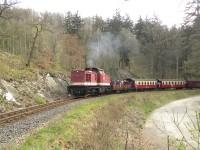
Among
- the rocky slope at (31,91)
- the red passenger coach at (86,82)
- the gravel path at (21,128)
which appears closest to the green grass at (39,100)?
the rocky slope at (31,91)

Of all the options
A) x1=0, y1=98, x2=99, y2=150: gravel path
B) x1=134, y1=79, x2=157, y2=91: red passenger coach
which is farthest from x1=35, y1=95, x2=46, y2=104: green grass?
x1=134, y1=79, x2=157, y2=91: red passenger coach

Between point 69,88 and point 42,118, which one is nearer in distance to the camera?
point 42,118

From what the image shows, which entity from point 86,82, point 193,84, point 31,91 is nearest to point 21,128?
point 31,91

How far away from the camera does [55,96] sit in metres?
39.7

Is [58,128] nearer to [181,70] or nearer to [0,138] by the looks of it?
[0,138]

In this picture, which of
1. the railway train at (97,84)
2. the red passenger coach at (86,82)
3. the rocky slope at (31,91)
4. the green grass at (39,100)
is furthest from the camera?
the railway train at (97,84)

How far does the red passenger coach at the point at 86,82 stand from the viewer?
41.6 meters

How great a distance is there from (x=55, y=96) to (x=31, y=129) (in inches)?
870

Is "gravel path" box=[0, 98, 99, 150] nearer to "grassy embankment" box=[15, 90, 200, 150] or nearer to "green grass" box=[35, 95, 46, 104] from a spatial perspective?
"grassy embankment" box=[15, 90, 200, 150]

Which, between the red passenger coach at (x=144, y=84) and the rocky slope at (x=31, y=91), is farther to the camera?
the red passenger coach at (x=144, y=84)

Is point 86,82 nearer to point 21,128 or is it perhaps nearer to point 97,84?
point 97,84

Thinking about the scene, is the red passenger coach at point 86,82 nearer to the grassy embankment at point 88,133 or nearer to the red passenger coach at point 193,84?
the grassy embankment at point 88,133

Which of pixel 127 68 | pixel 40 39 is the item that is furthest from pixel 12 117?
pixel 127 68

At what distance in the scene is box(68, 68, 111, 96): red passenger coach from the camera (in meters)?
41.6
